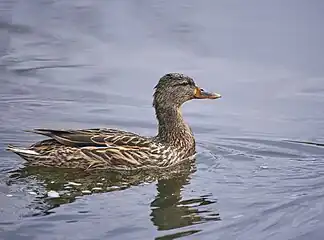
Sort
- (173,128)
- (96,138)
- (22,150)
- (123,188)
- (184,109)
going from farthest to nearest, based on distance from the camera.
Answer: (184,109), (173,128), (96,138), (22,150), (123,188)

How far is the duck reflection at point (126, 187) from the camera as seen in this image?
305 inches

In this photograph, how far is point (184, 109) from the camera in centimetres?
1173

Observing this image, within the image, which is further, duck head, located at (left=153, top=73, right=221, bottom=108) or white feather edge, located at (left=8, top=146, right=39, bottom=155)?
duck head, located at (left=153, top=73, right=221, bottom=108)

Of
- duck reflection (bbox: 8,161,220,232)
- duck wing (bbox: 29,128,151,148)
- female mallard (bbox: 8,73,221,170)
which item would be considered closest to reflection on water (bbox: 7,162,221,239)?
duck reflection (bbox: 8,161,220,232)

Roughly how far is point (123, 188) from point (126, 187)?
48 mm

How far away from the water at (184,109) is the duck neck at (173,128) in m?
0.24

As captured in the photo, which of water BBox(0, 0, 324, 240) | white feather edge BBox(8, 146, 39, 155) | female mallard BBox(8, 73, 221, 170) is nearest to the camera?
water BBox(0, 0, 324, 240)

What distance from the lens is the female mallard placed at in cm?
934

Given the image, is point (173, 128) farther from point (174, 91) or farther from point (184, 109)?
point (184, 109)

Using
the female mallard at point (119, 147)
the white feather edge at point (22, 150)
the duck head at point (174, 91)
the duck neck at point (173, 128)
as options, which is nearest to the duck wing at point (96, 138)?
the female mallard at point (119, 147)

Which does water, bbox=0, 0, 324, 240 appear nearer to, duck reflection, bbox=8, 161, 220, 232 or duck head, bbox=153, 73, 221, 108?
duck reflection, bbox=8, 161, 220, 232

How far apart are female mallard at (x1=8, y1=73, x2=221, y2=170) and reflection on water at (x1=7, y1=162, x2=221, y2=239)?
125 mm

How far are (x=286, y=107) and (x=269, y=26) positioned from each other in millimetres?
3813

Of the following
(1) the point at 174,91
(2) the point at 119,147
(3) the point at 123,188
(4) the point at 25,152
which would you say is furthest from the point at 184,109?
(3) the point at 123,188
